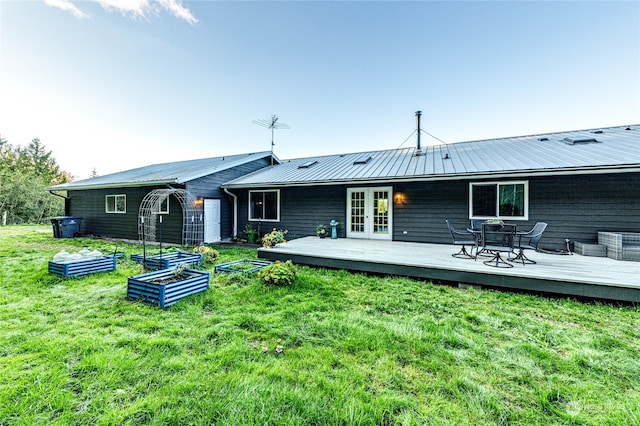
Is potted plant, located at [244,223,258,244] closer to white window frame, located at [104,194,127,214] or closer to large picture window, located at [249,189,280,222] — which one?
large picture window, located at [249,189,280,222]

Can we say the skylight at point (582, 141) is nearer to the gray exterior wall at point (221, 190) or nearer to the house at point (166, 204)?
the gray exterior wall at point (221, 190)

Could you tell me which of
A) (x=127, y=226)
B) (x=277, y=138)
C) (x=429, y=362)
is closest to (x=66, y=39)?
(x=127, y=226)

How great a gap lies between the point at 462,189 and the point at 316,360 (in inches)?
254

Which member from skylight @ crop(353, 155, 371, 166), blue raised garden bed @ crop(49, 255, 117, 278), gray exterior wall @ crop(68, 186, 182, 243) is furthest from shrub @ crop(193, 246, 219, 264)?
skylight @ crop(353, 155, 371, 166)

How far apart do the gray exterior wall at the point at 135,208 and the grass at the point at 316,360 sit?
5589 mm

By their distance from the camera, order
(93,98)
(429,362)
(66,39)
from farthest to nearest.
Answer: (93,98) < (66,39) < (429,362)

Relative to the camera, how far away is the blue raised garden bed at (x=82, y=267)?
4.68 m

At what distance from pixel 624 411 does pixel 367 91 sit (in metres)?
13.0

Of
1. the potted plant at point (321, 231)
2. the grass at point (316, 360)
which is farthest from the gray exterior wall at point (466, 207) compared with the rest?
the grass at point (316, 360)

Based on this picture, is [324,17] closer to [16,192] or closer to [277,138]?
[277,138]

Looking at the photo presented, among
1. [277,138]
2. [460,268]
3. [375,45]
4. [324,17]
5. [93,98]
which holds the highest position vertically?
[324,17]

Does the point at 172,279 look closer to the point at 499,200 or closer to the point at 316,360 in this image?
the point at 316,360

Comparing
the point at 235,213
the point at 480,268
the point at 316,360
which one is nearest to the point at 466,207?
the point at 480,268

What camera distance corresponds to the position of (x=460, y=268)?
448 centimetres
